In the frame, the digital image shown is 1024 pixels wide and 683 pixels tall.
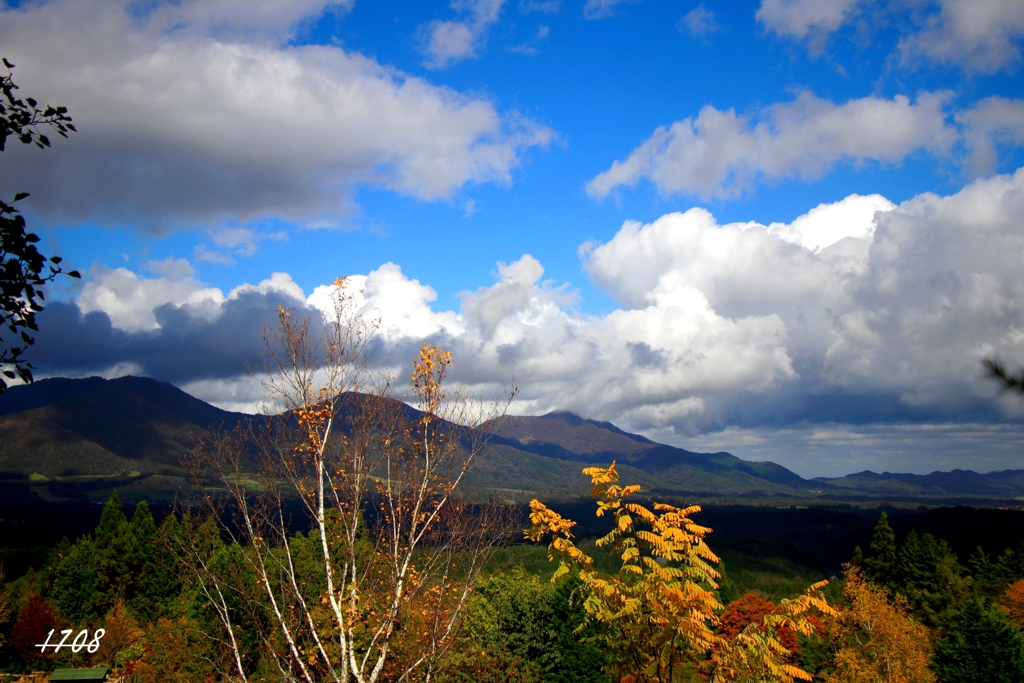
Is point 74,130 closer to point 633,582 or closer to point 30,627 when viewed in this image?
point 633,582

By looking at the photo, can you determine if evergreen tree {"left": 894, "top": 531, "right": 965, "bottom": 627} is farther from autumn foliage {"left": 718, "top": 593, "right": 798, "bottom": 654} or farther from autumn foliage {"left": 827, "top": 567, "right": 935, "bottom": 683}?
autumn foliage {"left": 827, "top": 567, "right": 935, "bottom": 683}

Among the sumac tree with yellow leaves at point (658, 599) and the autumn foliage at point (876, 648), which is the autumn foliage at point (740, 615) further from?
the sumac tree with yellow leaves at point (658, 599)

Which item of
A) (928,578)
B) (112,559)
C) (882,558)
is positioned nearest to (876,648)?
(928,578)

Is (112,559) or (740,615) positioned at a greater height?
(740,615)

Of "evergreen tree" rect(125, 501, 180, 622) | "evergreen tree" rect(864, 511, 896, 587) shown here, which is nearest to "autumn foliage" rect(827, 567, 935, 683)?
"evergreen tree" rect(864, 511, 896, 587)

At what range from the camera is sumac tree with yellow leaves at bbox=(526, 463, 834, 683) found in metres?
16.0

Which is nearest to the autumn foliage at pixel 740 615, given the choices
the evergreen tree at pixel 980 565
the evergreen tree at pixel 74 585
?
the evergreen tree at pixel 980 565

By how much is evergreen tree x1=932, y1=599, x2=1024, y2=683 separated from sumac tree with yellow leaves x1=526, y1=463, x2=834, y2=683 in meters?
30.5

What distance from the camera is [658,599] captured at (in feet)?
52.1

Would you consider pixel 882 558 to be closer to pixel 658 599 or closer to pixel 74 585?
pixel 658 599

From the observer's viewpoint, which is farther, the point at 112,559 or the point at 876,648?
the point at 112,559

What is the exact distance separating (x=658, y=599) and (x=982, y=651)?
35.8 meters

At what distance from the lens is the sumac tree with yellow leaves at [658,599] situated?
52.6ft

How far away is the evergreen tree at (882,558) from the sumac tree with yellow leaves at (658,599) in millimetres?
74678
